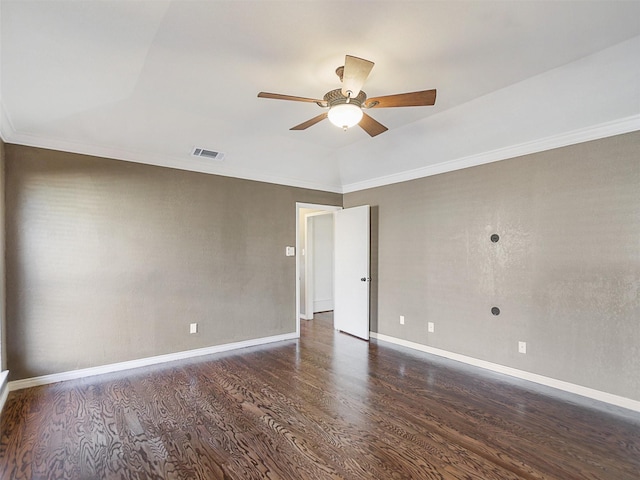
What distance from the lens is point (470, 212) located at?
4.06m

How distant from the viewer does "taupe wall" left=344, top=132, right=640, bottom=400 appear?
2.95 metres

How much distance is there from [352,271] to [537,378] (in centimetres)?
279

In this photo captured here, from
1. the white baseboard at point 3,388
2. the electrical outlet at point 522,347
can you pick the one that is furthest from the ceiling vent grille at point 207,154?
the electrical outlet at point 522,347

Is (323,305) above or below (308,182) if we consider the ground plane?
below

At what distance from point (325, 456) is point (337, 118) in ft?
7.94

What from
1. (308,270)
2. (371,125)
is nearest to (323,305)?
(308,270)

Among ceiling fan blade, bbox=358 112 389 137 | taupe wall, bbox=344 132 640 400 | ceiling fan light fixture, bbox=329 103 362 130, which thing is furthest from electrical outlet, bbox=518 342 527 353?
ceiling fan light fixture, bbox=329 103 362 130

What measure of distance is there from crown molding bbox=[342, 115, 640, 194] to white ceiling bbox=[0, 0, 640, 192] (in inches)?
0.5

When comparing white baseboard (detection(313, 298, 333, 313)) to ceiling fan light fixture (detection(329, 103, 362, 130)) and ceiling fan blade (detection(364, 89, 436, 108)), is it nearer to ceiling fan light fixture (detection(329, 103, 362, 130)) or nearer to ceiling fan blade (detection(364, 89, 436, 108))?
ceiling fan light fixture (detection(329, 103, 362, 130))

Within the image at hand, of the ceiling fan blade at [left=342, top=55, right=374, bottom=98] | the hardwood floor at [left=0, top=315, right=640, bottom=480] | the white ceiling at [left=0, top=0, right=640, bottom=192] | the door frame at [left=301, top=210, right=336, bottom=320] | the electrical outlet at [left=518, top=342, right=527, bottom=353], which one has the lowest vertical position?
the hardwood floor at [left=0, top=315, right=640, bottom=480]

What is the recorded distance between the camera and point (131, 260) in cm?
386

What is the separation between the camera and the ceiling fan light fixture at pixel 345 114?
240 cm

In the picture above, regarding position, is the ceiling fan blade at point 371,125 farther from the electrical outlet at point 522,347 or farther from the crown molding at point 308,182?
the electrical outlet at point 522,347

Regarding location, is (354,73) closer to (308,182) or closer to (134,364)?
(308,182)
